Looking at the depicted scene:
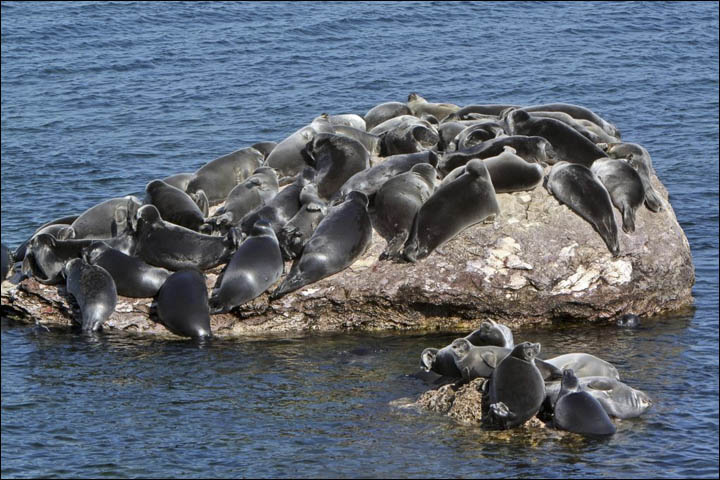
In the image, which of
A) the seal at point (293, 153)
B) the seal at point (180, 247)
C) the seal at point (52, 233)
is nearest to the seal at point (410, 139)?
the seal at point (293, 153)

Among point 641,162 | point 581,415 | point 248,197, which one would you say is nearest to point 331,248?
point 248,197

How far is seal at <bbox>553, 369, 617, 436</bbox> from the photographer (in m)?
9.42

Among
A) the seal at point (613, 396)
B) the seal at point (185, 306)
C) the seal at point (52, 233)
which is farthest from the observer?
the seal at point (52, 233)

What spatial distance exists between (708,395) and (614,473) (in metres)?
2.13

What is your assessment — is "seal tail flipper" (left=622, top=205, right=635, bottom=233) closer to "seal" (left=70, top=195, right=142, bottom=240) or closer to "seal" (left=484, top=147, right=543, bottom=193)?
"seal" (left=484, top=147, right=543, bottom=193)

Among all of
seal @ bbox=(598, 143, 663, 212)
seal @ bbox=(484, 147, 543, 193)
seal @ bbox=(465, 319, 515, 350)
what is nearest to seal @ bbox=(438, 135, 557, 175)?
seal @ bbox=(484, 147, 543, 193)

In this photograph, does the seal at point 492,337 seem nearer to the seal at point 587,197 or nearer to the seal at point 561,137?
the seal at point 587,197

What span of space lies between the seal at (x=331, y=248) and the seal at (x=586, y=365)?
2649 millimetres

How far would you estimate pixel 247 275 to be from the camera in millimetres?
12047

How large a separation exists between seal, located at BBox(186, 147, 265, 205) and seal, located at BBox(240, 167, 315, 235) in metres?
1.36

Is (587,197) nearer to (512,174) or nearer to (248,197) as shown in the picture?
(512,174)

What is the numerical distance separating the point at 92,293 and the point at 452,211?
3.96 meters

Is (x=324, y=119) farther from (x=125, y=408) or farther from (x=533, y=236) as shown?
(x=125, y=408)

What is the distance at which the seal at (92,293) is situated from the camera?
39.7 feet
